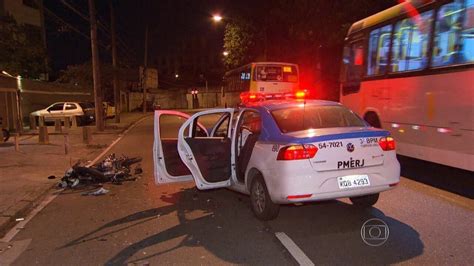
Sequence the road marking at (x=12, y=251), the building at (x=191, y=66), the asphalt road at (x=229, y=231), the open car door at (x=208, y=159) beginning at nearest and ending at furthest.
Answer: the asphalt road at (x=229, y=231)
the road marking at (x=12, y=251)
the open car door at (x=208, y=159)
the building at (x=191, y=66)

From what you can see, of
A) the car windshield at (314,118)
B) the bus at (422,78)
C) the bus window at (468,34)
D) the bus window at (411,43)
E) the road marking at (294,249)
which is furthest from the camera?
the bus window at (411,43)

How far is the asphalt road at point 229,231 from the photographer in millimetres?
5172

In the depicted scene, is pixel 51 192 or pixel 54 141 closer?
pixel 51 192

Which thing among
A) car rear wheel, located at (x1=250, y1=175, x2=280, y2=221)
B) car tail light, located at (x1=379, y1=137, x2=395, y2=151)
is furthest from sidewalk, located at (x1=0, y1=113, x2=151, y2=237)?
car tail light, located at (x1=379, y1=137, x2=395, y2=151)

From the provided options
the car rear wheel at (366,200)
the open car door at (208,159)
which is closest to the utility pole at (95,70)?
the open car door at (208,159)

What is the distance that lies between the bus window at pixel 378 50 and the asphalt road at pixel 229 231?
313 centimetres

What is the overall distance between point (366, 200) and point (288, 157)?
185 cm

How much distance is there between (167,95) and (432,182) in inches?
2355

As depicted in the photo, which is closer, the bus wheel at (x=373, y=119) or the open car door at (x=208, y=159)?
the open car door at (x=208, y=159)

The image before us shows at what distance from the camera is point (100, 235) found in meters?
6.24

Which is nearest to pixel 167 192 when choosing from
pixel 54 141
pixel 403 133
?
pixel 403 133

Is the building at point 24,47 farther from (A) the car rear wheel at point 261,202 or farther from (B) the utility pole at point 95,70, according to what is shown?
(A) the car rear wheel at point 261,202

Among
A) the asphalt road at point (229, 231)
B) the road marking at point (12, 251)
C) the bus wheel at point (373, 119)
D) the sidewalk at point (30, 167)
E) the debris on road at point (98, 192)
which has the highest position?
the bus wheel at point (373, 119)

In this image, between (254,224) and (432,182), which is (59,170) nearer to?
(254,224)
